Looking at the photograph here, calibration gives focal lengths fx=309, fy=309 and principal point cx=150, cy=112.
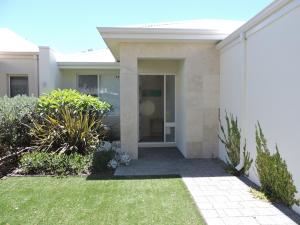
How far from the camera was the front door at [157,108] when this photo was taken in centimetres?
1232

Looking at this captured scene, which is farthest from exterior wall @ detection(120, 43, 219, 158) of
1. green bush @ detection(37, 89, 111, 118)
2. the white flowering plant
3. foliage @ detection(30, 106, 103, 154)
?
green bush @ detection(37, 89, 111, 118)

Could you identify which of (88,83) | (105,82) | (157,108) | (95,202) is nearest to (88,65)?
(88,83)

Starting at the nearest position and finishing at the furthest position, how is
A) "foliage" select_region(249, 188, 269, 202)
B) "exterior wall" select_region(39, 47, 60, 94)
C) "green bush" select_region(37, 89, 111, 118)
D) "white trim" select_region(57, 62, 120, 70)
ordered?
"foliage" select_region(249, 188, 269, 202) < "green bush" select_region(37, 89, 111, 118) < "exterior wall" select_region(39, 47, 60, 94) < "white trim" select_region(57, 62, 120, 70)

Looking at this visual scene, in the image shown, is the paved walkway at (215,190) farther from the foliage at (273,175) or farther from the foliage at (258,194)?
the foliage at (273,175)

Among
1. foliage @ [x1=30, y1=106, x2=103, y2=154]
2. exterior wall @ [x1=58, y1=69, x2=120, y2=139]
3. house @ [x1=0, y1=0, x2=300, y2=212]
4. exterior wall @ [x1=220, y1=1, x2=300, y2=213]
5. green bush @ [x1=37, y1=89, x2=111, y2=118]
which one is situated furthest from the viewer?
exterior wall @ [x1=58, y1=69, x2=120, y2=139]

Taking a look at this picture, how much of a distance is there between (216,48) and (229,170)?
12.7ft

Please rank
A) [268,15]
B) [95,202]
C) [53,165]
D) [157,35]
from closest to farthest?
1. [95,202]
2. [268,15]
3. [53,165]
4. [157,35]

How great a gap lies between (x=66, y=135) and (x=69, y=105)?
118 cm

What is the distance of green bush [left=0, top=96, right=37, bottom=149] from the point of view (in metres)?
9.48

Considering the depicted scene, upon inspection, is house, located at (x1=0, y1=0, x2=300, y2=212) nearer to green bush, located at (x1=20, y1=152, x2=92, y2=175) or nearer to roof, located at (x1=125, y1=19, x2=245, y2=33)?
roof, located at (x1=125, y1=19, x2=245, y2=33)

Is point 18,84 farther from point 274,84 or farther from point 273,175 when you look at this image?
point 273,175

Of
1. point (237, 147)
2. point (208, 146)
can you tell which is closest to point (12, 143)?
point (208, 146)

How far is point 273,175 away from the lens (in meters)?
5.98

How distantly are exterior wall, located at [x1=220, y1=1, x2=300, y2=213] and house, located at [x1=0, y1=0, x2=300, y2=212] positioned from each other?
2 cm
